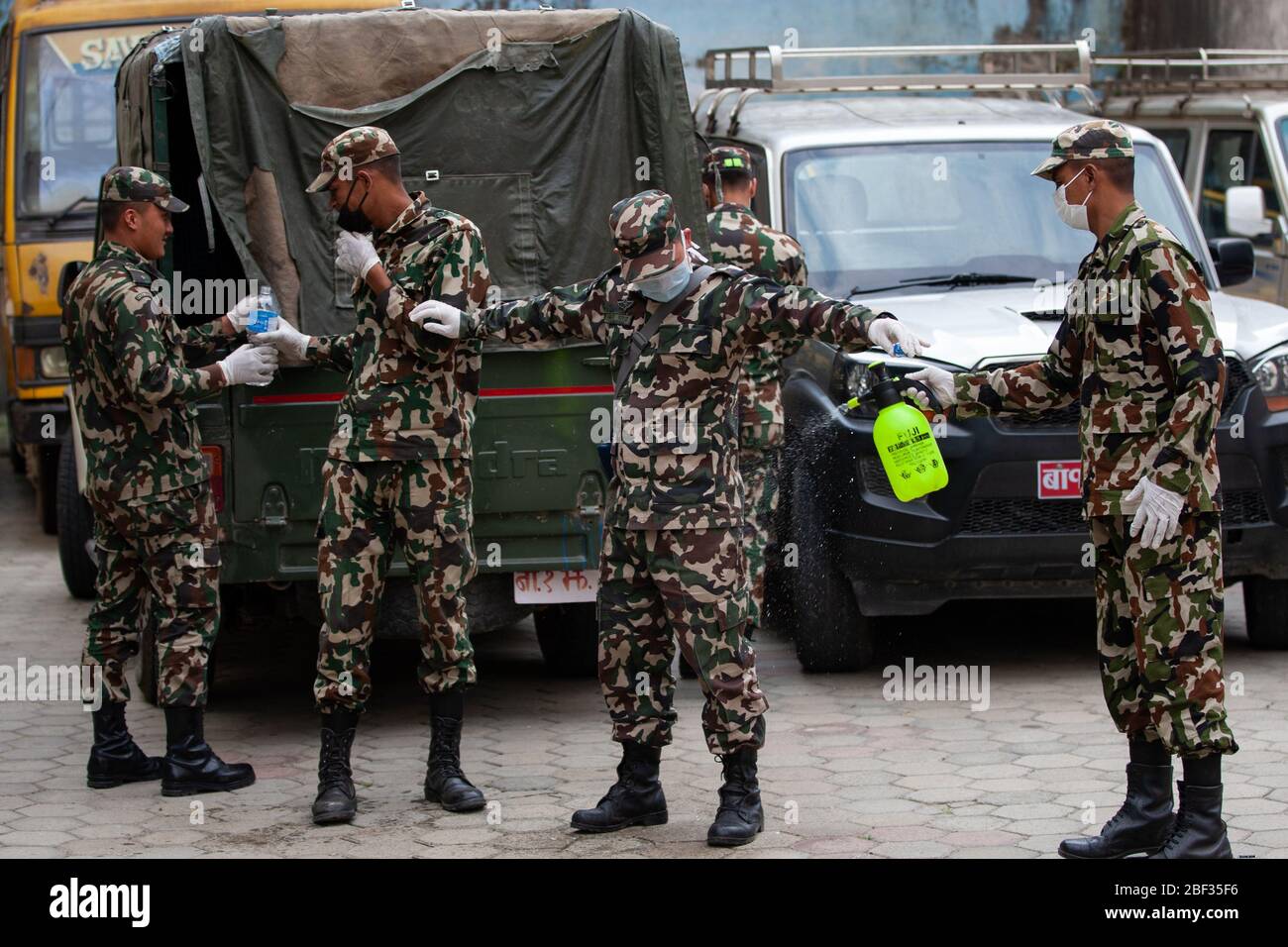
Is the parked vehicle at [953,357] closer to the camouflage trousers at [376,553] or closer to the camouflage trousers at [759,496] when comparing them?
the camouflage trousers at [759,496]

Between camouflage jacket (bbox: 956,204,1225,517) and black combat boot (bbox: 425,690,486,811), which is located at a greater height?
camouflage jacket (bbox: 956,204,1225,517)

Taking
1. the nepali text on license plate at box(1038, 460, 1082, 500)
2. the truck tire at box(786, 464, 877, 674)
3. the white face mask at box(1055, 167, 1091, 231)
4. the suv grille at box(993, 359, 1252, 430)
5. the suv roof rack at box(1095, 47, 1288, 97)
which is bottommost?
the truck tire at box(786, 464, 877, 674)

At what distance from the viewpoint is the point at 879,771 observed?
6.56 meters

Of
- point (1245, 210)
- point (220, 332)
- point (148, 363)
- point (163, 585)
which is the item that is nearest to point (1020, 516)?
point (220, 332)

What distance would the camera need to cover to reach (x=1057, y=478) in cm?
755

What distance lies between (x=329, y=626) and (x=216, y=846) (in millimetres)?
779

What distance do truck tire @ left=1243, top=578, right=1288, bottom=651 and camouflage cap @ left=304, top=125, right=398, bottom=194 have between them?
434 centimetres

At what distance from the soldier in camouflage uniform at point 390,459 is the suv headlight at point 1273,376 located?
3.45 metres

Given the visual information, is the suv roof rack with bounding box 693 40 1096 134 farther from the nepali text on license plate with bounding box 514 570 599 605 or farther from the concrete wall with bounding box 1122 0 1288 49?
the concrete wall with bounding box 1122 0 1288 49

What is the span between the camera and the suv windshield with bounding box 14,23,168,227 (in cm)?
1070

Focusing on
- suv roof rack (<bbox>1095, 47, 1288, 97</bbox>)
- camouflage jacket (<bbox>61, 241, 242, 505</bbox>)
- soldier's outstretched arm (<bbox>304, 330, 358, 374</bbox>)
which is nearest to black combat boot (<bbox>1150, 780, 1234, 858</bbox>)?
soldier's outstretched arm (<bbox>304, 330, 358, 374</bbox>)

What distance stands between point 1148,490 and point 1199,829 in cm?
97

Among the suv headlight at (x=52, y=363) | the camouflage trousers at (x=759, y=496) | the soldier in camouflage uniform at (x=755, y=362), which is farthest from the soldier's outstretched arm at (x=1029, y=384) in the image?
the suv headlight at (x=52, y=363)

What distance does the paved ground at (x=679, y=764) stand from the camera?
5805mm
